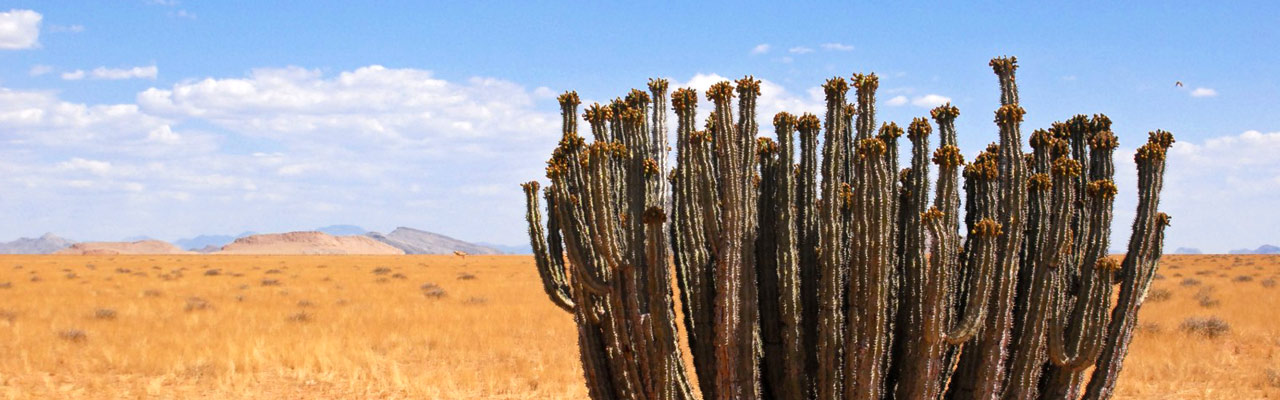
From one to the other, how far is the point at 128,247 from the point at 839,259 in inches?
6409

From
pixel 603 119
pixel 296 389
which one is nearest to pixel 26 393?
pixel 296 389

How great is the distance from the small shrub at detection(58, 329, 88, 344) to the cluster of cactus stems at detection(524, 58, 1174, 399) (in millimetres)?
12641

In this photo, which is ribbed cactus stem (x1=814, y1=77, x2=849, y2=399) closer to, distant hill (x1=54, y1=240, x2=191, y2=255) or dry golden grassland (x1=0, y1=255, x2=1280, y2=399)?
dry golden grassland (x1=0, y1=255, x2=1280, y2=399)

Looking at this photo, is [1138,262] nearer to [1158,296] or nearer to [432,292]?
[1158,296]

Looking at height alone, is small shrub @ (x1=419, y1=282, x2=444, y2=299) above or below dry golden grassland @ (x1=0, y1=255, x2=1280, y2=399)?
above

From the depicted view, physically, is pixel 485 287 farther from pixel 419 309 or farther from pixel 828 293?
pixel 828 293

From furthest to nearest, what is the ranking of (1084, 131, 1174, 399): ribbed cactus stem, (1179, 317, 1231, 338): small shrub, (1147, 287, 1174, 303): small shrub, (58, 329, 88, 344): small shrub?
(1147, 287, 1174, 303): small shrub, (1179, 317, 1231, 338): small shrub, (58, 329, 88, 344): small shrub, (1084, 131, 1174, 399): ribbed cactus stem

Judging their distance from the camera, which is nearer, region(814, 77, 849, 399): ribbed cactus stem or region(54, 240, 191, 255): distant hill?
region(814, 77, 849, 399): ribbed cactus stem

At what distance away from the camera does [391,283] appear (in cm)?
3366

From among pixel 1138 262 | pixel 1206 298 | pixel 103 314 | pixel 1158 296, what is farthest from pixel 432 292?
pixel 1138 262

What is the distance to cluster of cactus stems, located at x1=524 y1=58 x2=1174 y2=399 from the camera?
6039 millimetres

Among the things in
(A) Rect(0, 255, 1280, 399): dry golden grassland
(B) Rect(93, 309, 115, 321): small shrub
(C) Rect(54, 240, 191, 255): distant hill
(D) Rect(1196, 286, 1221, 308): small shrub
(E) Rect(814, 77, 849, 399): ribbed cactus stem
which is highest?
(C) Rect(54, 240, 191, 255): distant hill

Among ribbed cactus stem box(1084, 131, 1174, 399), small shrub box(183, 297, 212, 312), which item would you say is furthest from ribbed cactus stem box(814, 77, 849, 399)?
small shrub box(183, 297, 212, 312)

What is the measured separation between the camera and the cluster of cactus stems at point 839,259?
6.04m
